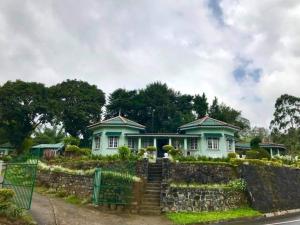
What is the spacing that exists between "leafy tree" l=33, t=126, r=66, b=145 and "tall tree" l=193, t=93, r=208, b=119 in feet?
82.3

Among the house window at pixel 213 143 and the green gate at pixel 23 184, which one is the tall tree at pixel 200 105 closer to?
the house window at pixel 213 143

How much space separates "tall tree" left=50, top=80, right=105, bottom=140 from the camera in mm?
50750

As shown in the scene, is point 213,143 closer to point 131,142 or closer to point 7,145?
point 131,142

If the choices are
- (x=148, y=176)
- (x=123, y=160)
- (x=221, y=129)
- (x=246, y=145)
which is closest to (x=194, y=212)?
(x=148, y=176)

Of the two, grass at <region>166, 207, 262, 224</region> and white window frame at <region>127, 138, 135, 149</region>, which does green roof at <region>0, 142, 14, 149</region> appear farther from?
grass at <region>166, 207, 262, 224</region>

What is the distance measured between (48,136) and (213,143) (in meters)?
38.2

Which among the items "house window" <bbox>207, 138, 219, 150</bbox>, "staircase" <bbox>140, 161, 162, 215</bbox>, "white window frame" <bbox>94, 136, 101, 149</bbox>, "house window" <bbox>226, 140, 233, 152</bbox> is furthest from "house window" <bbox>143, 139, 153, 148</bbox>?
"staircase" <bbox>140, 161, 162, 215</bbox>

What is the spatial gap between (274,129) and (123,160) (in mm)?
40437

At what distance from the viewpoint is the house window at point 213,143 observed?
3352 centimetres

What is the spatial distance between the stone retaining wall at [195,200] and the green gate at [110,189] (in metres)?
2.29

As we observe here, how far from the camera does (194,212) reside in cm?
1766

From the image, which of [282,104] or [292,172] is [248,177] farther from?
[282,104]

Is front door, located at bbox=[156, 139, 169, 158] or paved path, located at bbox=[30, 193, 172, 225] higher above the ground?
front door, located at bbox=[156, 139, 169, 158]

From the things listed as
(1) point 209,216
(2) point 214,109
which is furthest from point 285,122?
(1) point 209,216
